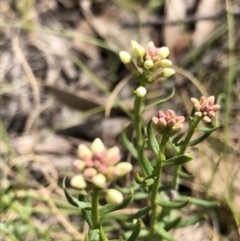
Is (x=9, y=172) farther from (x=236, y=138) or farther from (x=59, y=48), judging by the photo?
(x=236, y=138)

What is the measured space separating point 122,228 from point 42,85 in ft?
2.79

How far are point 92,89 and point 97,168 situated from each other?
1.50m

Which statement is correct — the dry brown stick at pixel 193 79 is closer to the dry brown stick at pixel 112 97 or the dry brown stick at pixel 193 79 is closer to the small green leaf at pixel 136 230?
the dry brown stick at pixel 112 97

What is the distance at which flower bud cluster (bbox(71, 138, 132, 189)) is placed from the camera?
0.96 meters

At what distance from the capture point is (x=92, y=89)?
2441 mm

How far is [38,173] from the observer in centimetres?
216

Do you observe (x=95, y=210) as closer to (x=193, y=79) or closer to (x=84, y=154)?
(x=84, y=154)

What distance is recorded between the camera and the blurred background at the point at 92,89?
6.31ft

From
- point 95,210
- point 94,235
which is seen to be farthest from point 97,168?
point 94,235

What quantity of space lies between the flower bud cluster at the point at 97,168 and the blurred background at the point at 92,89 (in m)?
0.82

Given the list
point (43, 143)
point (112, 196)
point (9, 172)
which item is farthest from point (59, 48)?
point (112, 196)

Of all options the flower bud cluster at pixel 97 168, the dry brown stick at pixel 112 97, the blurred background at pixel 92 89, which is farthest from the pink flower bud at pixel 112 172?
the dry brown stick at pixel 112 97

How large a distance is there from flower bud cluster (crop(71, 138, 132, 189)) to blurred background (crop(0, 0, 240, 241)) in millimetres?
821

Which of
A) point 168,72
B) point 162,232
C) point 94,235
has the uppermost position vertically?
point 168,72
